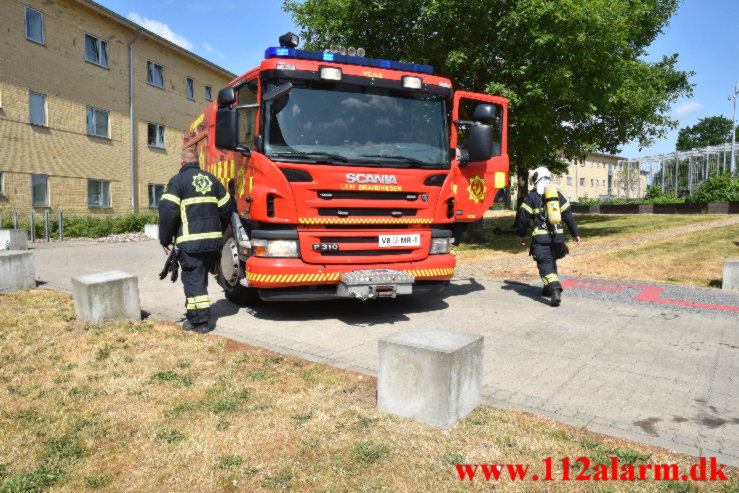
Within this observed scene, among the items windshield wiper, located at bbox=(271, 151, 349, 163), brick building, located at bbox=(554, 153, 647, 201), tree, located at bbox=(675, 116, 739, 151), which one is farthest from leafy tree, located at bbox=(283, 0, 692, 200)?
tree, located at bbox=(675, 116, 739, 151)

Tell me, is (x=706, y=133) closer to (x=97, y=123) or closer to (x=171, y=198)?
(x=97, y=123)

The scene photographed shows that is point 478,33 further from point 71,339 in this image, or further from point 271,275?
point 71,339

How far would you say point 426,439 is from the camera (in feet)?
10.3

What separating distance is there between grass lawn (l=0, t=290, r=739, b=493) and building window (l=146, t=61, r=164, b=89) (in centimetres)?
2255

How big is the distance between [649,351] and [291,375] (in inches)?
135

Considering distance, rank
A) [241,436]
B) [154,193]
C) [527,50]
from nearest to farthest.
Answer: [241,436]
[527,50]
[154,193]

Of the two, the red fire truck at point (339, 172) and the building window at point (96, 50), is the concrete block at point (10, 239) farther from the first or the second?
the red fire truck at point (339, 172)

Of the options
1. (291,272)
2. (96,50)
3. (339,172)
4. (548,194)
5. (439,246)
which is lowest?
(291,272)

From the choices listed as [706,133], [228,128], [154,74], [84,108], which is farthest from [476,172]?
[706,133]

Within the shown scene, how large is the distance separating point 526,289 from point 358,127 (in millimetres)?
4240

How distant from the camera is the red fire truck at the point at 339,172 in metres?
5.79

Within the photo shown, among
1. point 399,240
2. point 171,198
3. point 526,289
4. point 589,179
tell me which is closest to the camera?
point 171,198

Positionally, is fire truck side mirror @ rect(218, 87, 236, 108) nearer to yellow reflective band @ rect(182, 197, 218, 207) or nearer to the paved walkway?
yellow reflective band @ rect(182, 197, 218, 207)

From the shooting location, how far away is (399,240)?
626 cm
